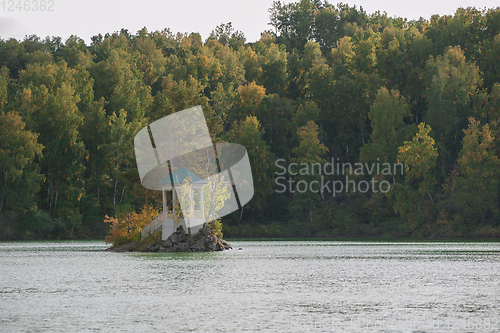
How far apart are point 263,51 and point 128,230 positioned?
64.5 m

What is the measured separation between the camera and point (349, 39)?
101m

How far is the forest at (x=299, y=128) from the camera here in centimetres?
7525

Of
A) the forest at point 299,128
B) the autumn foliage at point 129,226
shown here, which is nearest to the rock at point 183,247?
the autumn foliage at point 129,226

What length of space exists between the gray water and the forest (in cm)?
3810

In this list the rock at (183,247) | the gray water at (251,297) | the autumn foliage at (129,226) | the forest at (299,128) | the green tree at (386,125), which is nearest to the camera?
the gray water at (251,297)

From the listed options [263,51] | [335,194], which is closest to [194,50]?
[263,51]

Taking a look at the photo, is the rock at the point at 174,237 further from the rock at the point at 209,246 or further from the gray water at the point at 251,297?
the gray water at the point at 251,297

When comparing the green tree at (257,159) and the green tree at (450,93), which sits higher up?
the green tree at (450,93)

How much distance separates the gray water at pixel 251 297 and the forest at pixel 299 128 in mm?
38104

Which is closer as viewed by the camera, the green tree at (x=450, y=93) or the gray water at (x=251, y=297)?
the gray water at (x=251, y=297)

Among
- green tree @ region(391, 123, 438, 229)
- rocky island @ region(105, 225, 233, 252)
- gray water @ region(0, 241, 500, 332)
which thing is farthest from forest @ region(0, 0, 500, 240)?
gray water @ region(0, 241, 500, 332)

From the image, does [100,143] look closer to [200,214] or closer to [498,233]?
[200,214]

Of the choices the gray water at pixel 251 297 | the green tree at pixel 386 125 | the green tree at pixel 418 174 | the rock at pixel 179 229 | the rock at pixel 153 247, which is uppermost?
the green tree at pixel 386 125

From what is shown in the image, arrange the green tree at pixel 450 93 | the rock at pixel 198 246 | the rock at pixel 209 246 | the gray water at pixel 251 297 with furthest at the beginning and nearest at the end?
the green tree at pixel 450 93, the rock at pixel 209 246, the rock at pixel 198 246, the gray water at pixel 251 297
